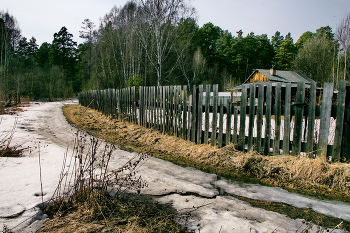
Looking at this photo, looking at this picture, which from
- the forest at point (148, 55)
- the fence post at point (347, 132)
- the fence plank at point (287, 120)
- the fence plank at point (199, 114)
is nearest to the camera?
the fence post at point (347, 132)

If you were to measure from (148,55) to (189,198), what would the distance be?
68.6ft

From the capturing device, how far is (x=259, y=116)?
4773mm

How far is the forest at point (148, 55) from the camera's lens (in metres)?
21.6

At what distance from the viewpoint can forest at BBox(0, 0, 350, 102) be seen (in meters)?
21.6

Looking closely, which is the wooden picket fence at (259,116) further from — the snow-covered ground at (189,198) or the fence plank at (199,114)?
the snow-covered ground at (189,198)

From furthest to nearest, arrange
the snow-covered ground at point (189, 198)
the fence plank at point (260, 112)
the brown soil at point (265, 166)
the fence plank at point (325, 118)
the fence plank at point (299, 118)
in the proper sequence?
the fence plank at point (260, 112), the fence plank at point (299, 118), the fence plank at point (325, 118), the brown soil at point (265, 166), the snow-covered ground at point (189, 198)

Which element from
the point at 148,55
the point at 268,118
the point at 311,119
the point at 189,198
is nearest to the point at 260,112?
the point at 268,118

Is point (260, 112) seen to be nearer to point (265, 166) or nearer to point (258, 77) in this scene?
point (265, 166)

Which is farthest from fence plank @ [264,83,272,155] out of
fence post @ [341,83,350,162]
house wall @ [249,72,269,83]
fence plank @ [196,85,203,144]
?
house wall @ [249,72,269,83]

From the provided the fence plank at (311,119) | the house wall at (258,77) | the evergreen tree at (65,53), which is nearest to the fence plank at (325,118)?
the fence plank at (311,119)

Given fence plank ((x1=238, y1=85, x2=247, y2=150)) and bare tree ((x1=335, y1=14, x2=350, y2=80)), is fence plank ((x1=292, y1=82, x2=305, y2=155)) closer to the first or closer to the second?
fence plank ((x1=238, y1=85, x2=247, y2=150))

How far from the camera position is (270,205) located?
2965 mm

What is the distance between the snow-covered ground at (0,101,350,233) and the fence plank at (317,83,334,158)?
1.21 metres

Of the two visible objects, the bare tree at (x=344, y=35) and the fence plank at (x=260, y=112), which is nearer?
the fence plank at (x=260, y=112)
